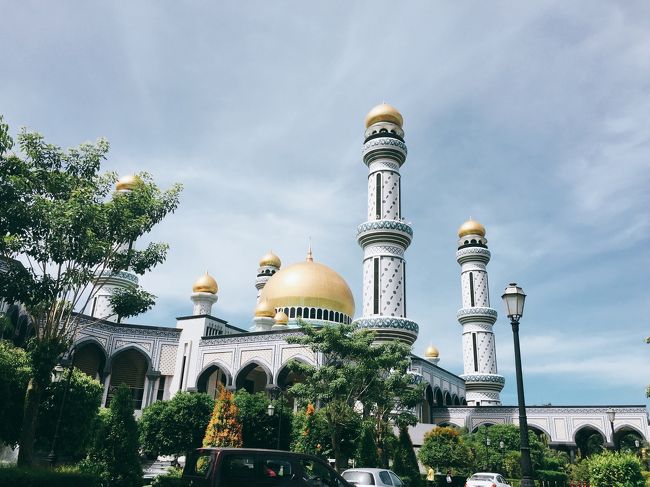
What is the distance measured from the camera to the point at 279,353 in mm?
35344

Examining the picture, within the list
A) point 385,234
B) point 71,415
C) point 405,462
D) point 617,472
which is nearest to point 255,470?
point 617,472

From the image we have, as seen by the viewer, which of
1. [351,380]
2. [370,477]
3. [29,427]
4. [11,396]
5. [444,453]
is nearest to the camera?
[370,477]

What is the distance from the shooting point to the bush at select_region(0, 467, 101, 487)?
10.1 metres

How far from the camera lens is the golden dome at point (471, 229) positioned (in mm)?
51469

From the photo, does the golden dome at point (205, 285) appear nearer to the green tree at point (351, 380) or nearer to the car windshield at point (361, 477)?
the green tree at point (351, 380)

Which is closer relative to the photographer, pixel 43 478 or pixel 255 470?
pixel 255 470

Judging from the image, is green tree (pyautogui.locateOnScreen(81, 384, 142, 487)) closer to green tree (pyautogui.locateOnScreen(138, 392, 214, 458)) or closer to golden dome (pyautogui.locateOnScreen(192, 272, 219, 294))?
green tree (pyautogui.locateOnScreen(138, 392, 214, 458))

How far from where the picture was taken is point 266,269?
57.8m

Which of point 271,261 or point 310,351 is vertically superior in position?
point 271,261

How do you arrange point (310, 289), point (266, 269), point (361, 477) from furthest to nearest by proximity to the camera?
point (266, 269)
point (310, 289)
point (361, 477)

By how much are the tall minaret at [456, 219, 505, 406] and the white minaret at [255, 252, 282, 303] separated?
64.5ft

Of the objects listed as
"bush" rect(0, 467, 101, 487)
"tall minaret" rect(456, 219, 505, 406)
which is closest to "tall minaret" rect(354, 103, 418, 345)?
"tall minaret" rect(456, 219, 505, 406)

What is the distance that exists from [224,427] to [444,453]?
12.1 metres

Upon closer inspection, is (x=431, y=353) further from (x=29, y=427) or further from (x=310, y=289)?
(x=29, y=427)
